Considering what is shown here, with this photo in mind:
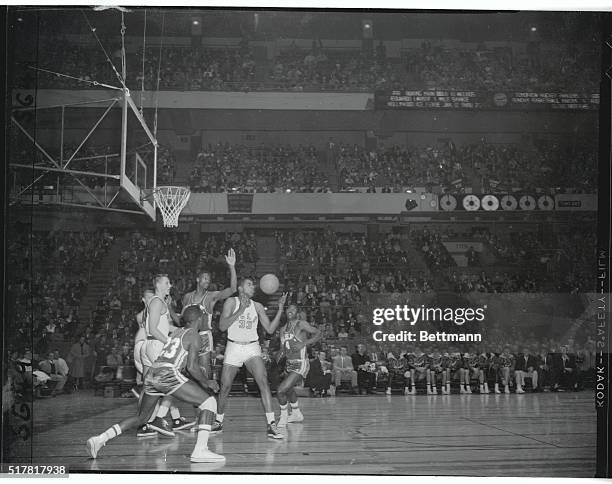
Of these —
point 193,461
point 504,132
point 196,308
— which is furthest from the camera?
point 504,132

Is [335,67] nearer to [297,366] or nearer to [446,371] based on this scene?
[297,366]

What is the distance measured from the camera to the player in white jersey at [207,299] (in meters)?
5.89

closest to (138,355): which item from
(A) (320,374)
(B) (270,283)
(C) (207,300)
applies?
(C) (207,300)

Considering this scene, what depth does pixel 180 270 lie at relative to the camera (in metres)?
5.96

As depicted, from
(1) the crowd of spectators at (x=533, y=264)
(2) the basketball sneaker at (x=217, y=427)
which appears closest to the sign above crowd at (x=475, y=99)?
(1) the crowd of spectators at (x=533, y=264)

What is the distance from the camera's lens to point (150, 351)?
5.77m

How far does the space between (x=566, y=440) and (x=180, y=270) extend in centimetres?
364

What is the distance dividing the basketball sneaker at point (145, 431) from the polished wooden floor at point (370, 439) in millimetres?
51

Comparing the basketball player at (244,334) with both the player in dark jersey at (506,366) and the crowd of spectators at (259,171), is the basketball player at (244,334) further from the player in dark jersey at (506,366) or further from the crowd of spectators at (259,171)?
the player in dark jersey at (506,366)

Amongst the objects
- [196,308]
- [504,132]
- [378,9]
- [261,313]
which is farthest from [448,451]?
[378,9]

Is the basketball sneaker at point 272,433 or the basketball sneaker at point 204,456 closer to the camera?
the basketball sneaker at point 204,456

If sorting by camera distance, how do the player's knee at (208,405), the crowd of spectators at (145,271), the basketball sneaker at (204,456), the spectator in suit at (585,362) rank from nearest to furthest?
1. the player's knee at (208,405)
2. the basketball sneaker at (204,456)
3. the spectator in suit at (585,362)
4. the crowd of spectators at (145,271)

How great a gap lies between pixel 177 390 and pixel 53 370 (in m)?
1.35

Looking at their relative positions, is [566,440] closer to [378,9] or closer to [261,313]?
[261,313]
